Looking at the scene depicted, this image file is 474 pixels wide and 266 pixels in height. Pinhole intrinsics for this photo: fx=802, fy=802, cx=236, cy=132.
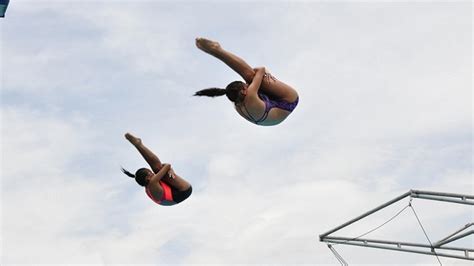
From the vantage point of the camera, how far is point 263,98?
11797 mm

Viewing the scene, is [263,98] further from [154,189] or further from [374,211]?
[374,211]

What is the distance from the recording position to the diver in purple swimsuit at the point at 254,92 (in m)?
11.2

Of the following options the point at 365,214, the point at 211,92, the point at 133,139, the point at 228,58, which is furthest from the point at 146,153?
the point at 365,214

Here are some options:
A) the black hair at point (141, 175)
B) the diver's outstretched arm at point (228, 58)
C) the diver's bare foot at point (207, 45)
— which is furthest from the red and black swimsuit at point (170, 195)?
the diver's bare foot at point (207, 45)

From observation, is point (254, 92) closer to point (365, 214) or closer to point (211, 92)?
point (211, 92)

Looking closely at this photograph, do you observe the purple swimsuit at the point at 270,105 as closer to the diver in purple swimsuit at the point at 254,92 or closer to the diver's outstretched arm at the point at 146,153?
the diver in purple swimsuit at the point at 254,92

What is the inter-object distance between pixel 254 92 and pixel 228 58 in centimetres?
63

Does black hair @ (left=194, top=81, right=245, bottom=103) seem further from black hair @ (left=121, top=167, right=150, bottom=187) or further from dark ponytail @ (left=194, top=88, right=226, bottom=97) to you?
black hair @ (left=121, top=167, right=150, bottom=187)

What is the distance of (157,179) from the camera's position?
14.3 m

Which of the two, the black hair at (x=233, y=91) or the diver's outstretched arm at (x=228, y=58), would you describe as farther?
the black hair at (x=233, y=91)

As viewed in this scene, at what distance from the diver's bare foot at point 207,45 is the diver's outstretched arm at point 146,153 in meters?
3.81

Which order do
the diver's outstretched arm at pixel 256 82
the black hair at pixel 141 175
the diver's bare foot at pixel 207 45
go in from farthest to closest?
the black hair at pixel 141 175 → the diver's outstretched arm at pixel 256 82 → the diver's bare foot at pixel 207 45

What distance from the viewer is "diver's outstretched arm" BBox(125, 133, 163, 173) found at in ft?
47.3

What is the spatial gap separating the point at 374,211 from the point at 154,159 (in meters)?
5.81
